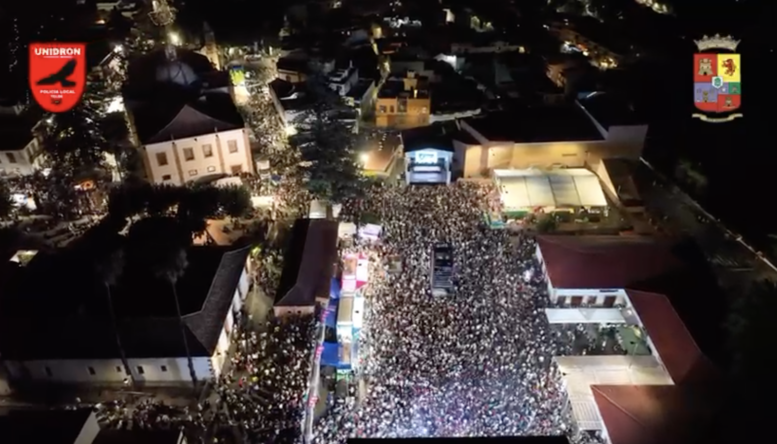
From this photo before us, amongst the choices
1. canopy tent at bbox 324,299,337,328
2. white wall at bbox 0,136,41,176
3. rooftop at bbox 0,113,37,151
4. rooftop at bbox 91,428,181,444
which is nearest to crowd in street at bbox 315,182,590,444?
canopy tent at bbox 324,299,337,328

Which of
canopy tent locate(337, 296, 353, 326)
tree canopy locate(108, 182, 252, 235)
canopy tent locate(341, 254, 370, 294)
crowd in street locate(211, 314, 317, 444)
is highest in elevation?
tree canopy locate(108, 182, 252, 235)

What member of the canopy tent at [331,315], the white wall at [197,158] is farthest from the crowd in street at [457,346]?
the white wall at [197,158]

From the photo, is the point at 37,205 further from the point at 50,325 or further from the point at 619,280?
the point at 619,280

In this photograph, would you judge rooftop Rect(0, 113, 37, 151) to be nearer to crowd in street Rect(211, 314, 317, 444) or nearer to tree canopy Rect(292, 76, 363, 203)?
tree canopy Rect(292, 76, 363, 203)

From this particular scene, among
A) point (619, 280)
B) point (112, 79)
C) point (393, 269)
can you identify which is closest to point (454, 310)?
point (393, 269)

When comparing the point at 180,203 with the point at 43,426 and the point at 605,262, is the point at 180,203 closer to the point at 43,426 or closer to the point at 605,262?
the point at 43,426

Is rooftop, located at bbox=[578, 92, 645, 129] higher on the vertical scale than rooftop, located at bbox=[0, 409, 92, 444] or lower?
higher

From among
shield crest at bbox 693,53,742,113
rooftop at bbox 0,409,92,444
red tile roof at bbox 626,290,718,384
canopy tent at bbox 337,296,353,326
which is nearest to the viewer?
rooftop at bbox 0,409,92,444
